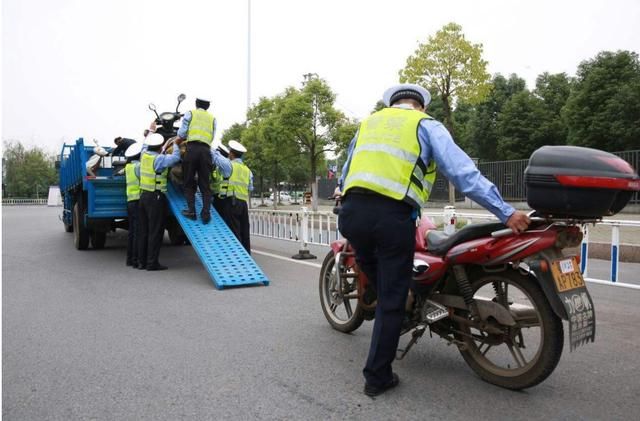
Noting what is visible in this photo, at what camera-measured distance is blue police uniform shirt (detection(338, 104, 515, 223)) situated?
2.96 metres

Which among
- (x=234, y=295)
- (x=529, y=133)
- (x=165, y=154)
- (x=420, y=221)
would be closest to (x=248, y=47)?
(x=529, y=133)

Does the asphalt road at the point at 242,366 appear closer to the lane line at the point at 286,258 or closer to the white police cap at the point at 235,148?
the lane line at the point at 286,258

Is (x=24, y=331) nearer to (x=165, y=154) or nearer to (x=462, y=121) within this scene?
(x=165, y=154)

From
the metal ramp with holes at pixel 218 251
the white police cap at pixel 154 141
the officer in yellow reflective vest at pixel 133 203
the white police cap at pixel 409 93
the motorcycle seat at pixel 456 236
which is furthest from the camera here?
the officer in yellow reflective vest at pixel 133 203

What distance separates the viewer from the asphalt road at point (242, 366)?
3016mm

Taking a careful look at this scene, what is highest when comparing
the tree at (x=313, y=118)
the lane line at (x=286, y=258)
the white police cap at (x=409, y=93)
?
the tree at (x=313, y=118)

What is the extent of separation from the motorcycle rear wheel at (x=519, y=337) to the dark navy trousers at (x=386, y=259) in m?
0.54

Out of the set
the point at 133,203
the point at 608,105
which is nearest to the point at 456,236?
the point at 133,203

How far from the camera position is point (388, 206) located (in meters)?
3.14

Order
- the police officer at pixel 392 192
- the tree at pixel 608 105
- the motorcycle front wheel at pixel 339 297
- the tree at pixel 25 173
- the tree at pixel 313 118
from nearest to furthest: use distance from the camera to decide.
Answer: the police officer at pixel 392 192 → the motorcycle front wheel at pixel 339 297 → the tree at pixel 313 118 → the tree at pixel 608 105 → the tree at pixel 25 173

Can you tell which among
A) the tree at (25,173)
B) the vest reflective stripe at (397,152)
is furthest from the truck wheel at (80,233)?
the tree at (25,173)

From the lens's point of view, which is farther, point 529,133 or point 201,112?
point 529,133

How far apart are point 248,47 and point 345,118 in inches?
432

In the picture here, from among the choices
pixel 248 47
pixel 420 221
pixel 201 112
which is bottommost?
pixel 420 221
